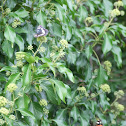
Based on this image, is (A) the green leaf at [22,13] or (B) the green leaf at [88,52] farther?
(B) the green leaf at [88,52]

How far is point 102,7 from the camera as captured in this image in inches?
126

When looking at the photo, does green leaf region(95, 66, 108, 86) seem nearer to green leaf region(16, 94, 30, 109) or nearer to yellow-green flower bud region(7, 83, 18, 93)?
green leaf region(16, 94, 30, 109)

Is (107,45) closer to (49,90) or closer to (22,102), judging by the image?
(49,90)

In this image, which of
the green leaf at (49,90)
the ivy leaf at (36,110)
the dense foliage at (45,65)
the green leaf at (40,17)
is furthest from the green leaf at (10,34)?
the ivy leaf at (36,110)

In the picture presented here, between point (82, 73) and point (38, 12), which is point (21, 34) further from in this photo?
point (82, 73)

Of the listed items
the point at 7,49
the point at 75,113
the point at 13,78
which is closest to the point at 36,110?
the point at 13,78

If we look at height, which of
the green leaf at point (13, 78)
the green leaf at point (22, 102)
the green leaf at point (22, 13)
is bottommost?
the green leaf at point (22, 102)

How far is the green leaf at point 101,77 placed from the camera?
2.93m

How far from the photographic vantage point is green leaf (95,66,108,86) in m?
2.93

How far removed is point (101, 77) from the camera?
2.96 metres

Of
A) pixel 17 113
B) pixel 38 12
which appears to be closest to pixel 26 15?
pixel 38 12

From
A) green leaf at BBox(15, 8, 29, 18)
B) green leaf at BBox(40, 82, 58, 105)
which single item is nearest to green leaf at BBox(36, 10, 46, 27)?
green leaf at BBox(15, 8, 29, 18)

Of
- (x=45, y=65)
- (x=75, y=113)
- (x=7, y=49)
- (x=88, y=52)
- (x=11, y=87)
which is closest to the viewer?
Answer: (x=11, y=87)

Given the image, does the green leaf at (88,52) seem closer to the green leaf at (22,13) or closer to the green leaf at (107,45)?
the green leaf at (107,45)
